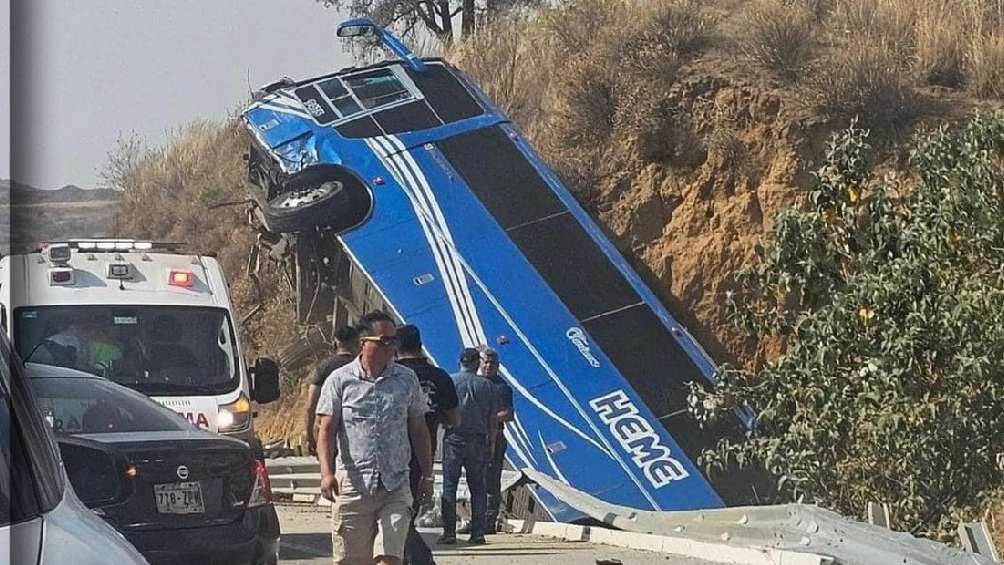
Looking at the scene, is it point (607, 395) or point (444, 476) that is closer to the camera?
point (444, 476)

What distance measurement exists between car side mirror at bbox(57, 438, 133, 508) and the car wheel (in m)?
7.75

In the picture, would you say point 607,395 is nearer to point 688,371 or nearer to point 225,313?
point 688,371

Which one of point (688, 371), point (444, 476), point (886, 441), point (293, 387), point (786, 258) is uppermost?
point (786, 258)

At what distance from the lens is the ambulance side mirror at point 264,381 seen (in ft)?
33.1

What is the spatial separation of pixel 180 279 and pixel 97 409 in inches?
114

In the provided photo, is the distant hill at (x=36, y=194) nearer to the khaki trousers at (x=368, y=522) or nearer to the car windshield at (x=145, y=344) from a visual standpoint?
the car windshield at (x=145, y=344)

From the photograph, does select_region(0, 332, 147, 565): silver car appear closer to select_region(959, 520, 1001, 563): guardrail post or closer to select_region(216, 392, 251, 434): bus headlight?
select_region(959, 520, 1001, 563): guardrail post

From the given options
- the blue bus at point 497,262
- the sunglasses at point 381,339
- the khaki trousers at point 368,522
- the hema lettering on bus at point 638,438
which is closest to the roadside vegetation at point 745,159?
the blue bus at point 497,262

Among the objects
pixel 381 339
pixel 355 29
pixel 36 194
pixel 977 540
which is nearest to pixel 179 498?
pixel 381 339

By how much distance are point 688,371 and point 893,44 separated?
6.63 m

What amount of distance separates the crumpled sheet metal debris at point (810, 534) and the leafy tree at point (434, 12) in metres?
9.56

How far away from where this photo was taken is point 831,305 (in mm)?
10109

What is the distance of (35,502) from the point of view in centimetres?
381

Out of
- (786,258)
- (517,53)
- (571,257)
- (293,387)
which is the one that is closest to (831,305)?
(786,258)
